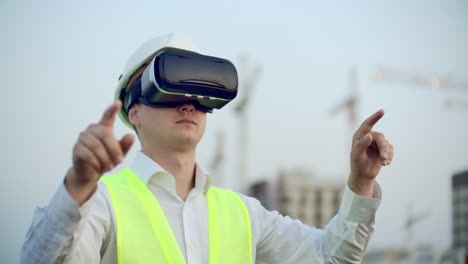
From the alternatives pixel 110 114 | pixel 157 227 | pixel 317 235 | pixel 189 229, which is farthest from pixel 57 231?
pixel 317 235

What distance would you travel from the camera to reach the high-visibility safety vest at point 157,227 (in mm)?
3178

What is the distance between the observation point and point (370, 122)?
322 cm

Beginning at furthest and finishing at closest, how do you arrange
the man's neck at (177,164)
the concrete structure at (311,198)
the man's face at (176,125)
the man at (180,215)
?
the concrete structure at (311,198), the man's neck at (177,164), the man's face at (176,125), the man at (180,215)

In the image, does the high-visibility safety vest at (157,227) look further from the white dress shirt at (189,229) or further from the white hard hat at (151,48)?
the white hard hat at (151,48)

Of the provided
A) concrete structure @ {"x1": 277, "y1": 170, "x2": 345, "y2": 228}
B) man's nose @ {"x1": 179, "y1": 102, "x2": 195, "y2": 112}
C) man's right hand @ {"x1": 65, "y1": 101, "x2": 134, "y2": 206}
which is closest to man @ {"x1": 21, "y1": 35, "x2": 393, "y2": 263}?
man's nose @ {"x1": 179, "y1": 102, "x2": 195, "y2": 112}

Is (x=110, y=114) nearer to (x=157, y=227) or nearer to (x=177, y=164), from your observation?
(x=157, y=227)

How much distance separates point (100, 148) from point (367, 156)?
1577mm

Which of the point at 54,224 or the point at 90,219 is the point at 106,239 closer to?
the point at 90,219

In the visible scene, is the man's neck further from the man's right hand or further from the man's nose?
the man's right hand

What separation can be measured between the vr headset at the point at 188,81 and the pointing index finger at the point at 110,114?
1.06 metres

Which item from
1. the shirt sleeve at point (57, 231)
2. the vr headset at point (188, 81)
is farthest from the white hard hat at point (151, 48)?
the shirt sleeve at point (57, 231)

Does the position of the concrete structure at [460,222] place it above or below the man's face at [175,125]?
below

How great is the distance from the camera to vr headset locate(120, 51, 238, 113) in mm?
3443

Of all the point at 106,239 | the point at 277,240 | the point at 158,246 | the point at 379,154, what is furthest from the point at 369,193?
the point at 106,239
